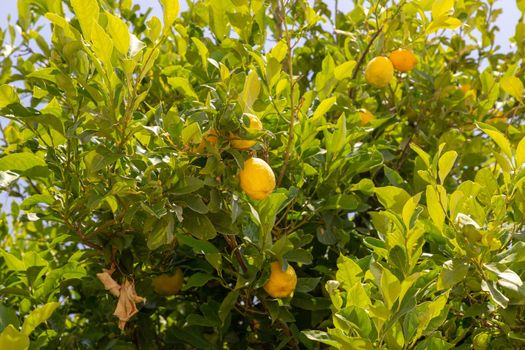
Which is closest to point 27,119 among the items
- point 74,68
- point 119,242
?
point 74,68

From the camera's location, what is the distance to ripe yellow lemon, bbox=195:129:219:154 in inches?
64.3

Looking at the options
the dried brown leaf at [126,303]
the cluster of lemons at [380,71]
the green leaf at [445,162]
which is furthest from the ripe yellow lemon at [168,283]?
the green leaf at [445,162]

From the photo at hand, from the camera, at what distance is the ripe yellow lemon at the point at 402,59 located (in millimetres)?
2453

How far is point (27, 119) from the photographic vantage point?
5.71ft

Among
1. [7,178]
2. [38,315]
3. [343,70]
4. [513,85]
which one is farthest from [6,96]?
[513,85]

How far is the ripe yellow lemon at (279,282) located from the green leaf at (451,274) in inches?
17.2

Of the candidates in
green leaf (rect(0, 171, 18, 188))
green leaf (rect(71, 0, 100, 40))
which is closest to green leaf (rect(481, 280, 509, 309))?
green leaf (rect(71, 0, 100, 40))

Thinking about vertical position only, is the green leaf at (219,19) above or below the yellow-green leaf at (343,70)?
above

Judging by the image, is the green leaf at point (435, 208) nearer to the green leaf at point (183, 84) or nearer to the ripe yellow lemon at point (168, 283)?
the green leaf at point (183, 84)

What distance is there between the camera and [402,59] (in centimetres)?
245

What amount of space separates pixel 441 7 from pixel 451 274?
0.94 m

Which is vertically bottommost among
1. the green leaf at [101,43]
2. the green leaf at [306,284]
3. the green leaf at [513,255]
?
the green leaf at [306,284]

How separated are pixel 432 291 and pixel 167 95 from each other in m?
1.32

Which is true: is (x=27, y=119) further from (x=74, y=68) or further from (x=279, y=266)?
(x=279, y=266)
